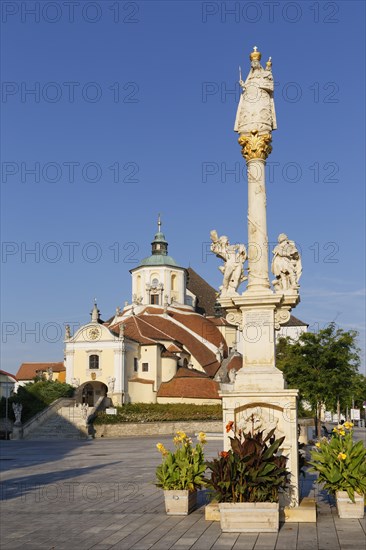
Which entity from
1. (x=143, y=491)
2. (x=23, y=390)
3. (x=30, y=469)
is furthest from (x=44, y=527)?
(x=23, y=390)

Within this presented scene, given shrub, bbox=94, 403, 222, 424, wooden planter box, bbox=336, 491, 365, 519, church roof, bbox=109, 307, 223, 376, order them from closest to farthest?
wooden planter box, bbox=336, 491, 365, 519, shrub, bbox=94, 403, 222, 424, church roof, bbox=109, 307, 223, 376

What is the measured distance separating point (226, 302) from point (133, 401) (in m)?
48.1

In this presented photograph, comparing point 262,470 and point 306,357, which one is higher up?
point 306,357

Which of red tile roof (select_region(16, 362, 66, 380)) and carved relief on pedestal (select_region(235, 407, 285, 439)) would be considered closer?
carved relief on pedestal (select_region(235, 407, 285, 439))

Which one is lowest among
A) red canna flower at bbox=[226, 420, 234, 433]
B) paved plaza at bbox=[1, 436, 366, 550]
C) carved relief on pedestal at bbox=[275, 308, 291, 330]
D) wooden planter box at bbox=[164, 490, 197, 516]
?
paved plaza at bbox=[1, 436, 366, 550]

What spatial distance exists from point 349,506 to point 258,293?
4.11m

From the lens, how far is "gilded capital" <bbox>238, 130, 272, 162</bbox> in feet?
45.6

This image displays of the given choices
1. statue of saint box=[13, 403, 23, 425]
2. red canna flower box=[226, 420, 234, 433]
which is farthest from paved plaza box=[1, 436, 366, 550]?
statue of saint box=[13, 403, 23, 425]

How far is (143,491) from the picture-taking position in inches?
632

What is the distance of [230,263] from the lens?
13852mm

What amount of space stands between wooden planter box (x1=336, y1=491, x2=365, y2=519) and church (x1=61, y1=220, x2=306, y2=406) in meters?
47.6

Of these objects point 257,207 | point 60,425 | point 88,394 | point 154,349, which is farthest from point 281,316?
point 88,394

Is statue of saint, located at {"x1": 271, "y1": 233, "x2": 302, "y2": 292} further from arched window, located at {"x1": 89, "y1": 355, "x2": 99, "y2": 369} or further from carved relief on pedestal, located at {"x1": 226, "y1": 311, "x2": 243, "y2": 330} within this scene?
arched window, located at {"x1": 89, "y1": 355, "x2": 99, "y2": 369}

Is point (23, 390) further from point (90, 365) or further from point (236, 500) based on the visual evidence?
point (236, 500)
